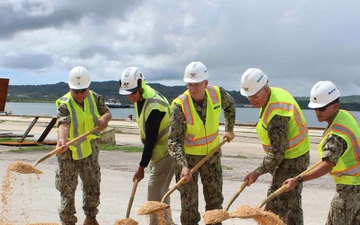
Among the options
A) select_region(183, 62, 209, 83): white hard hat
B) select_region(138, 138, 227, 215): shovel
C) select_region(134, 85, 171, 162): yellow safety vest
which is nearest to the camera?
select_region(138, 138, 227, 215): shovel

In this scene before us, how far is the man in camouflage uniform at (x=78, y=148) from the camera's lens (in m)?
6.14

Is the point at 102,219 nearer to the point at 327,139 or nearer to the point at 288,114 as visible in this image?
the point at 288,114

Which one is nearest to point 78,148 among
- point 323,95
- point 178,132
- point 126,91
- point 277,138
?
point 126,91

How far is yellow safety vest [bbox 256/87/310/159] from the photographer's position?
189 inches

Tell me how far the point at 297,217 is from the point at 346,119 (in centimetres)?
123

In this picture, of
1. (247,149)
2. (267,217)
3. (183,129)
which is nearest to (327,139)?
(267,217)

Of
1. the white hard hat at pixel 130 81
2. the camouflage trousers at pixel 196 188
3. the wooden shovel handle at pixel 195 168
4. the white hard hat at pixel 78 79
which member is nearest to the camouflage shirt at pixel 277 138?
the wooden shovel handle at pixel 195 168

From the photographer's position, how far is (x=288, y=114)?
4.80m

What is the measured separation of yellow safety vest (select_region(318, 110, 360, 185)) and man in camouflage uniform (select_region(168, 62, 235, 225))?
161 cm

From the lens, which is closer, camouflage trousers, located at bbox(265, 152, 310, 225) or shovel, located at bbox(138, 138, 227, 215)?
camouflage trousers, located at bbox(265, 152, 310, 225)

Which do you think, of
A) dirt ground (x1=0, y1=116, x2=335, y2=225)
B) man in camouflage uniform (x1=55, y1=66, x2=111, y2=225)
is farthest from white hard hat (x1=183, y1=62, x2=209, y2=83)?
dirt ground (x1=0, y1=116, x2=335, y2=225)

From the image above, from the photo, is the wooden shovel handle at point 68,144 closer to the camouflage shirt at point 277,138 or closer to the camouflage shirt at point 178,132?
the camouflage shirt at point 178,132

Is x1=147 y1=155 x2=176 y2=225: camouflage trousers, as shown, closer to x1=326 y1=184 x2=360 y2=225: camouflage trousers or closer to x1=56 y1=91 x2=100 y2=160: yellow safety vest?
x1=56 y1=91 x2=100 y2=160: yellow safety vest

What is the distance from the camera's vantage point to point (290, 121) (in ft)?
15.8
